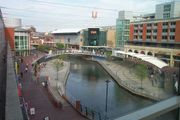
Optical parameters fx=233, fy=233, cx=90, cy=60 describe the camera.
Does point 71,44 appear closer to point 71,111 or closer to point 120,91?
point 120,91

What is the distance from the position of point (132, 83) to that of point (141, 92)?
1967mm

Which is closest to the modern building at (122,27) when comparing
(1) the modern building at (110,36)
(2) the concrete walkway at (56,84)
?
(1) the modern building at (110,36)

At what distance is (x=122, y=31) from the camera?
84.7 ft

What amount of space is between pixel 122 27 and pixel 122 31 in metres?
0.45

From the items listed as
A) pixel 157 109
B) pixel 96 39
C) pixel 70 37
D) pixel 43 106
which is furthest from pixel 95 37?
pixel 157 109

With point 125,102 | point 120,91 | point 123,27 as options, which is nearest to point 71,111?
point 125,102

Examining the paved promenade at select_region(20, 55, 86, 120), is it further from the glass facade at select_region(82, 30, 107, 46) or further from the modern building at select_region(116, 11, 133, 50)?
the glass facade at select_region(82, 30, 107, 46)

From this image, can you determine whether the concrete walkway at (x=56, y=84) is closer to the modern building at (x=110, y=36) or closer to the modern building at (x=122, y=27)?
the modern building at (x=122, y=27)

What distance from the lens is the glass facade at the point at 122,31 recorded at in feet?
82.9

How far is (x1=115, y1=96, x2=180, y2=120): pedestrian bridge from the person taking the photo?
3.36ft

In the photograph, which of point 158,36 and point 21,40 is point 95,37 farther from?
Answer: point 158,36

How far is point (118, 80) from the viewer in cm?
1221

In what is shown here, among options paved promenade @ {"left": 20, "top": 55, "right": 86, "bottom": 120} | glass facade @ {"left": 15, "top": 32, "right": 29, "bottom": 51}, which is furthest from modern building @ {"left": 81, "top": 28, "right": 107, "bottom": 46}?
paved promenade @ {"left": 20, "top": 55, "right": 86, "bottom": 120}

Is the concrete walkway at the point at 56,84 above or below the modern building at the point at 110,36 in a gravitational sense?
below
